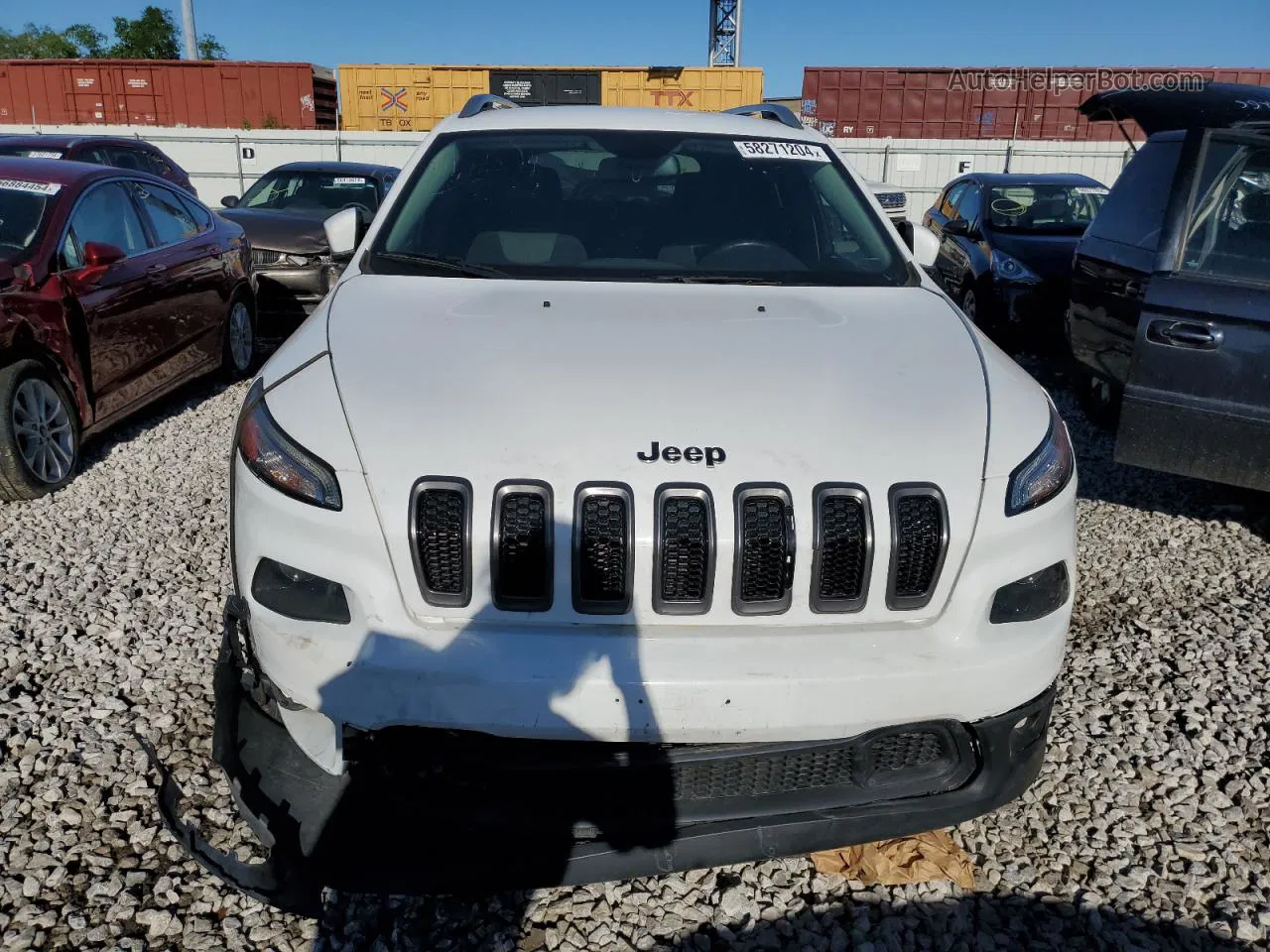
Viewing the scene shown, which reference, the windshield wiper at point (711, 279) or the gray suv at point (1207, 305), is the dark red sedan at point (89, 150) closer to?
the windshield wiper at point (711, 279)

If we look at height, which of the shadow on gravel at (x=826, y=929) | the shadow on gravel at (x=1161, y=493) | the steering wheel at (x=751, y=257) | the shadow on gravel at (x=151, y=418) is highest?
the steering wheel at (x=751, y=257)

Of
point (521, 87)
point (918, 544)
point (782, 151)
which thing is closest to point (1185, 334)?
point (782, 151)

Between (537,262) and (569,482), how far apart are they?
4.41 feet

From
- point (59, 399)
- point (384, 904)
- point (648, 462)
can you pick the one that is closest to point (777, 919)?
point (384, 904)

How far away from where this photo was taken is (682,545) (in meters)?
1.97

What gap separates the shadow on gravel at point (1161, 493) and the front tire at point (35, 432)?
5.39 m

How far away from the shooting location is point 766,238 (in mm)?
3326

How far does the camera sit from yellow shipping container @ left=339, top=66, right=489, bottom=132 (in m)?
27.7

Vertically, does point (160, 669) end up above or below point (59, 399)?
below

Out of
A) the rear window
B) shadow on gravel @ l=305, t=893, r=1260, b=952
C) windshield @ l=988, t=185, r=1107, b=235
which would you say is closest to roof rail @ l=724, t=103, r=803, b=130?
the rear window

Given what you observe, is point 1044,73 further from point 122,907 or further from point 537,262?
point 122,907

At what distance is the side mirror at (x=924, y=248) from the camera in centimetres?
355

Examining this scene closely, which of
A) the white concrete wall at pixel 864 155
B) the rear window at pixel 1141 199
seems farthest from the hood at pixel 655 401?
the white concrete wall at pixel 864 155

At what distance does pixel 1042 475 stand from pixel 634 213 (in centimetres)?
173
